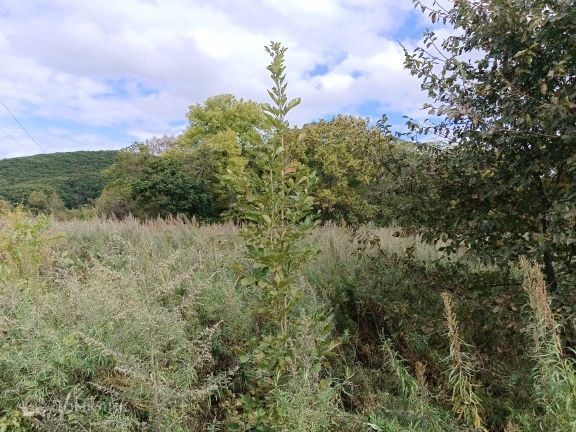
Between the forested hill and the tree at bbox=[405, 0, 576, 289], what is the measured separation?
86.6 feet

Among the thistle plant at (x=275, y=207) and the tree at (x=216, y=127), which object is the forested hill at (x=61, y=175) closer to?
the tree at (x=216, y=127)

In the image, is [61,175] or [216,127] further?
[216,127]

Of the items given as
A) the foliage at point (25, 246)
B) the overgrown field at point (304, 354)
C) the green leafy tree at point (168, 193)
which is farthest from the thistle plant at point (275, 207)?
the green leafy tree at point (168, 193)

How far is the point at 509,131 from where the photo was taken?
305 centimetres

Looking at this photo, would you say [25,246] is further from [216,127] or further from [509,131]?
[216,127]

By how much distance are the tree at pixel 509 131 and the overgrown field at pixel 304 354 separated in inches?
15.7

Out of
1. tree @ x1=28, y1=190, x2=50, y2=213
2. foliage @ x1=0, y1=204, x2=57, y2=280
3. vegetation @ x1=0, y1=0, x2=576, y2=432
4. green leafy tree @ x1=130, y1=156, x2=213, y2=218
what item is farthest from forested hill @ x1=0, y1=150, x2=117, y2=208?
vegetation @ x1=0, y1=0, x2=576, y2=432

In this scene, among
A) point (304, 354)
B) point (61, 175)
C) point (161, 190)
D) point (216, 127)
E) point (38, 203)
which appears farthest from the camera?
point (216, 127)

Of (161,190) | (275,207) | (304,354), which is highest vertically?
(161,190)

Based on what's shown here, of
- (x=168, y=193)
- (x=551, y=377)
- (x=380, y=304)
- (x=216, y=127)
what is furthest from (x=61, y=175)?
(x=551, y=377)

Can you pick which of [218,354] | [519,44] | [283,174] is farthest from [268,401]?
[519,44]

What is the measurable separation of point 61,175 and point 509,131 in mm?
36987

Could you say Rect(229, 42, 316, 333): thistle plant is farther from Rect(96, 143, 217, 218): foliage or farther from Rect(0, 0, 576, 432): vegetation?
Rect(96, 143, 217, 218): foliage

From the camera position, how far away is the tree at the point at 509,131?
2.99 m
